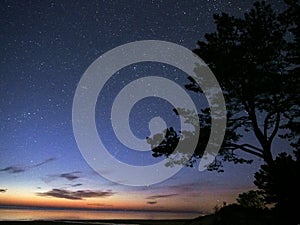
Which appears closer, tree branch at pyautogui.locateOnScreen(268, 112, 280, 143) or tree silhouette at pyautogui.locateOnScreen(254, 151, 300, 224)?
tree silhouette at pyautogui.locateOnScreen(254, 151, 300, 224)

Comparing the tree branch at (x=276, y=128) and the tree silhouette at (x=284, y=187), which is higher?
the tree branch at (x=276, y=128)

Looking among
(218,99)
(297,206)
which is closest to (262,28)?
(218,99)

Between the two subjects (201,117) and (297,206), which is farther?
(201,117)

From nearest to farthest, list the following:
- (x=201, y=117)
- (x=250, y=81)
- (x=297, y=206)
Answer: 1. (x=297, y=206)
2. (x=250, y=81)
3. (x=201, y=117)

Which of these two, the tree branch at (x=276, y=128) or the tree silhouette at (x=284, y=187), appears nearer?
the tree silhouette at (x=284, y=187)

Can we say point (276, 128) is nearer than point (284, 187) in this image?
No

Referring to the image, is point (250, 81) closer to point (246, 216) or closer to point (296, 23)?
point (296, 23)

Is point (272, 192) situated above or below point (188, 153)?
below

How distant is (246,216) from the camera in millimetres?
19438

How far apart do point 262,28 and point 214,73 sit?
3543 mm

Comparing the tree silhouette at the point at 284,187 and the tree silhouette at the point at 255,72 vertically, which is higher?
the tree silhouette at the point at 255,72

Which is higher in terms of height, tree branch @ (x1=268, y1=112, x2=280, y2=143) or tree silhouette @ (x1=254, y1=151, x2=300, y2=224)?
tree branch @ (x1=268, y1=112, x2=280, y2=143)

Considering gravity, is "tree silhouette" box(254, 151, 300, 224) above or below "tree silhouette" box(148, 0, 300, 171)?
below

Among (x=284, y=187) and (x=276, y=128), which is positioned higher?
(x=276, y=128)
